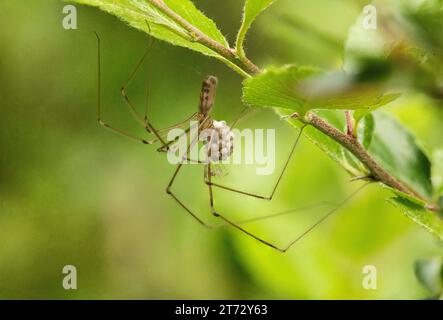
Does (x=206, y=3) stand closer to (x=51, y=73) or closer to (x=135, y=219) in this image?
(x=51, y=73)

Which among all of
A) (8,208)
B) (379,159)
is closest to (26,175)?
(8,208)

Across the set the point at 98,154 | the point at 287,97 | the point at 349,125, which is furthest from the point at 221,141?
the point at 98,154

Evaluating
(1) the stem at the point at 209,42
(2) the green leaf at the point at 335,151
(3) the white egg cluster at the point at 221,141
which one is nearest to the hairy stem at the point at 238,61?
(1) the stem at the point at 209,42

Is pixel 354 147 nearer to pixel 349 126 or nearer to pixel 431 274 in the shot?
pixel 349 126

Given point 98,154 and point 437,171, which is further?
point 98,154

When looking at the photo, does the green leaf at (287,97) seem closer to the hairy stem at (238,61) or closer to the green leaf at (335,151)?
the hairy stem at (238,61)

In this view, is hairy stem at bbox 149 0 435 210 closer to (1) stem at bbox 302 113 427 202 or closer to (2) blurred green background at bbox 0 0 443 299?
(1) stem at bbox 302 113 427 202
